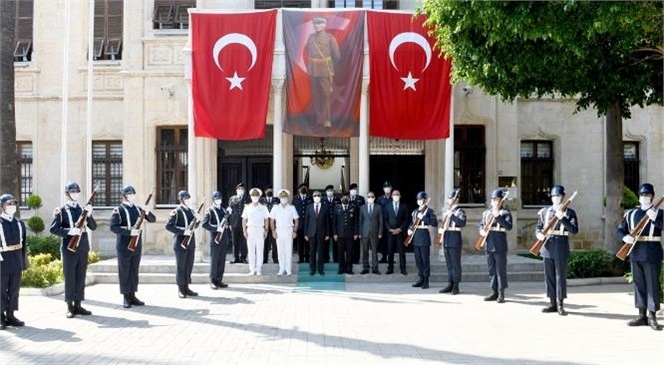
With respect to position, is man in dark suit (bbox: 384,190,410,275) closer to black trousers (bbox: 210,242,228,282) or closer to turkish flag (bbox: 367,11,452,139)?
turkish flag (bbox: 367,11,452,139)

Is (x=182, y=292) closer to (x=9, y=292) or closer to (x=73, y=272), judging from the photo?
(x=73, y=272)

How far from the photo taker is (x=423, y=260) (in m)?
15.5

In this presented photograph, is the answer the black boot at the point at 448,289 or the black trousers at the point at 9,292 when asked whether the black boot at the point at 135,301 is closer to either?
the black trousers at the point at 9,292

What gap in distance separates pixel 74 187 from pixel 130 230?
4.43 ft

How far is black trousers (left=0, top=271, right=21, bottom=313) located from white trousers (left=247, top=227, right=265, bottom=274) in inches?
243

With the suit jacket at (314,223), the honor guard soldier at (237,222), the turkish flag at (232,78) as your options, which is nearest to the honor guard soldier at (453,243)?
the suit jacket at (314,223)

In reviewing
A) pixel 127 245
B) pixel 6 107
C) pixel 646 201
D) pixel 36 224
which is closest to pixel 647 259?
pixel 646 201

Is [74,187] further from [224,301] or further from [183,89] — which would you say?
[183,89]

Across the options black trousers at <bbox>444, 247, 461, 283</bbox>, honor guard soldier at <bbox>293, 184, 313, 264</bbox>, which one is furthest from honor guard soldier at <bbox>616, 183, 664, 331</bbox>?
honor guard soldier at <bbox>293, 184, 313, 264</bbox>

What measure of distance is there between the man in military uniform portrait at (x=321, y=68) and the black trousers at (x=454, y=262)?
16.1 feet

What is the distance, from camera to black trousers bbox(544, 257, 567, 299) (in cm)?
1208

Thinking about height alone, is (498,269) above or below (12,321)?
above

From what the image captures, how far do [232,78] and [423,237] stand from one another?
6.50 metres

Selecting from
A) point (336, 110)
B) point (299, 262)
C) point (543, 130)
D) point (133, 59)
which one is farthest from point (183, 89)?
point (543, 130)
